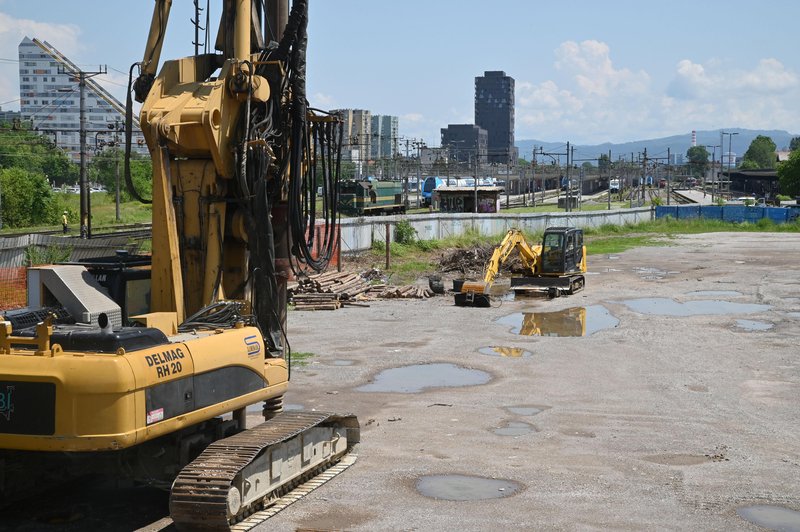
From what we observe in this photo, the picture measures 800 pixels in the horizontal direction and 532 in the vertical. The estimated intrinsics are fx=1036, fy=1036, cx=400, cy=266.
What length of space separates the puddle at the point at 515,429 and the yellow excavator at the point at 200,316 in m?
3.17

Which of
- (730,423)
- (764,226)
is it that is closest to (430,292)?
(730,423)

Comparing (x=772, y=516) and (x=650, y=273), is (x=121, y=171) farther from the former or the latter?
(x=772, y=516)

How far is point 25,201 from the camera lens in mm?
67000

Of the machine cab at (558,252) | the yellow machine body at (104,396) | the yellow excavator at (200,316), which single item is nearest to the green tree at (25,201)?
the machine cab at (558,252)

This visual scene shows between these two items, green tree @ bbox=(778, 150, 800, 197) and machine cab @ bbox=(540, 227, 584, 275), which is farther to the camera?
green tree @ bbox=(778, 150, 800, 197)

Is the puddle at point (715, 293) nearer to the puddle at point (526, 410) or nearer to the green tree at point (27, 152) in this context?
the puddle at point (526, 410)

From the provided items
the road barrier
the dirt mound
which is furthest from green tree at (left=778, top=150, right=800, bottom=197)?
the dirt mound

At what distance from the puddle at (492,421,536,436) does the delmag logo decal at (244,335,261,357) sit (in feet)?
18.1

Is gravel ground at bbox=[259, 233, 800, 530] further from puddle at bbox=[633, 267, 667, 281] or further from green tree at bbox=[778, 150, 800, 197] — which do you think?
green tree at bbox=[778, 150, 800, 197]

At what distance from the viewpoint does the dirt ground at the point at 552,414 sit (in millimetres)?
11539

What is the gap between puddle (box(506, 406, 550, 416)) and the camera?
17109 millimetres

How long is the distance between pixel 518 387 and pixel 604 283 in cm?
2125

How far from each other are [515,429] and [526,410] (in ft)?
4.96

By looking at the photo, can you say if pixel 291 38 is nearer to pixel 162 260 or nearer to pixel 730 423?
pixel 162 260
